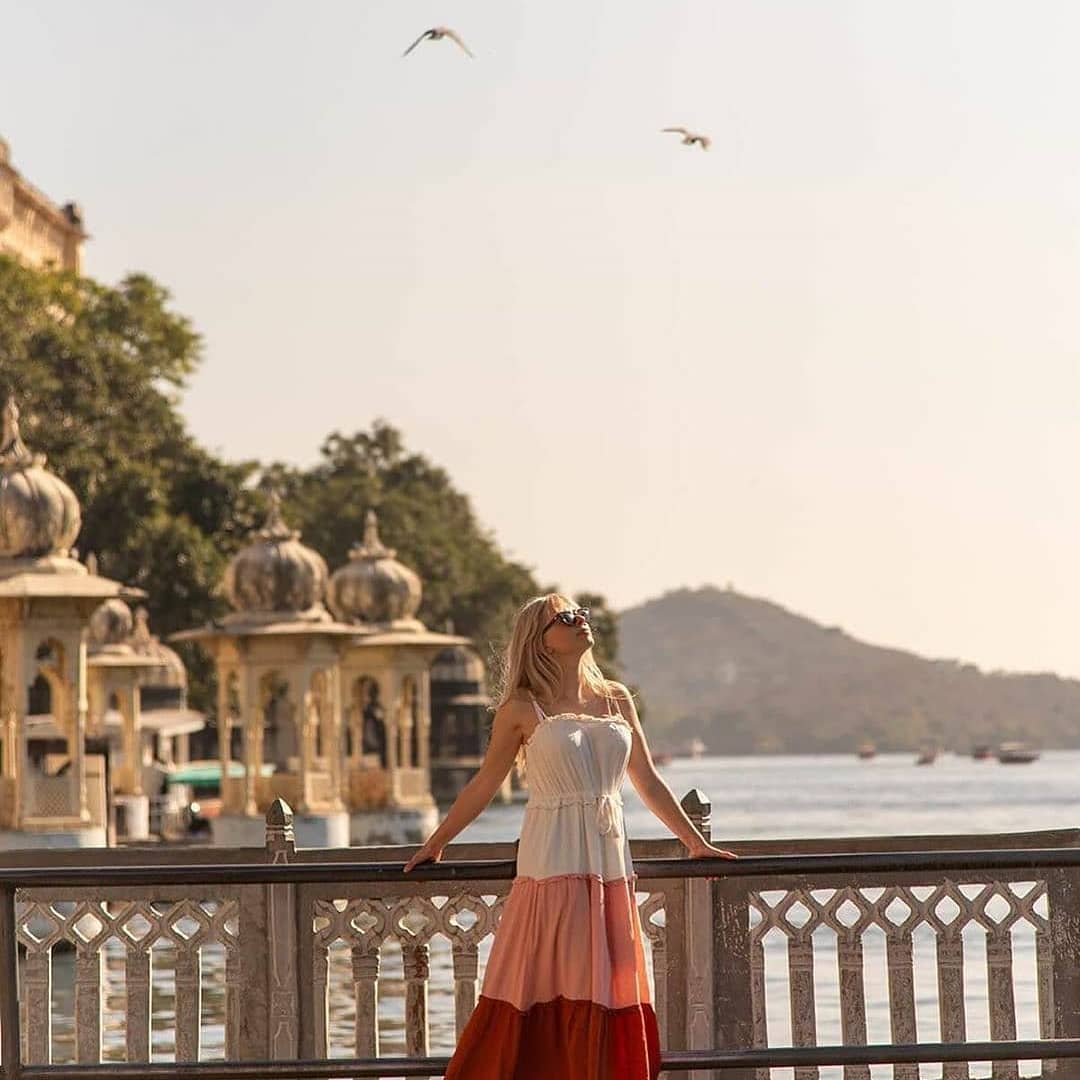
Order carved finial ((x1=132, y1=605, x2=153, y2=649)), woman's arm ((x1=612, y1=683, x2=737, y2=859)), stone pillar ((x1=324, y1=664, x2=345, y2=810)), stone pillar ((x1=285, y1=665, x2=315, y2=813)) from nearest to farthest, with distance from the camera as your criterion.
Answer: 1. woman's arm ((x1=612, y1=683, x2=737, y2=859))
2. stone pillar ((x1=285, y1=665, x2=315, y2=813))
3. stone pillar ((x1=324, y1=664, x2=345, y2=810))
4. carved finial ((x1=132, y1=605, x2=153, y2=649))

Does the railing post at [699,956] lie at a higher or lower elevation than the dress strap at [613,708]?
lower

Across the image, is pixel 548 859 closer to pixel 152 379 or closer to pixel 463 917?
pixel 463 917

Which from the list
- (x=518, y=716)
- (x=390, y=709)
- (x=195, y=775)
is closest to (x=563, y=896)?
(x=518, y=716)

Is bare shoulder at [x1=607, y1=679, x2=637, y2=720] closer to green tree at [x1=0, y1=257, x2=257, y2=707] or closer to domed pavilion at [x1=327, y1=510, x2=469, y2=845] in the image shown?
domed pavilion at [x1=327, y1=510, x2=469, y2=845]

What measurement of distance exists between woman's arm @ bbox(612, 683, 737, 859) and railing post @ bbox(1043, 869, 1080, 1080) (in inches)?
58.4

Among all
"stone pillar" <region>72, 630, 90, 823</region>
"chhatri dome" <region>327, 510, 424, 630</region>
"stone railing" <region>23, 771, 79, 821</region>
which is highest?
"chhatri dome" <region>327, 510, 424, 630</region>

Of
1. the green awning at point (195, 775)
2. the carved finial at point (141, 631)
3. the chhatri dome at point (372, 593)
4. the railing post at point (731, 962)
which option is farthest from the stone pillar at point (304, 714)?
the railing post at point (731, 962)

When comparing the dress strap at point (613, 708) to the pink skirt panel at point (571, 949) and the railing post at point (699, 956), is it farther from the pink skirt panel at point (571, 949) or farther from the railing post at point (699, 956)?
the railing post at point (699, 956)

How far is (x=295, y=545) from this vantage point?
138ft

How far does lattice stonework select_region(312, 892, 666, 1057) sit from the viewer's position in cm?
918

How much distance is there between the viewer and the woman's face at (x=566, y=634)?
27.0 feet

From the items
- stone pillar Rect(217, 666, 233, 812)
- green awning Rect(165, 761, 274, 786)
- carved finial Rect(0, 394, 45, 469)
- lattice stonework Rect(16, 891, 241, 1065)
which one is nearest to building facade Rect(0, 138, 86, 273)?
green awning Rect(165, 761, 274, 786)

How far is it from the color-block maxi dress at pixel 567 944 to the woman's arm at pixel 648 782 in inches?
4.6

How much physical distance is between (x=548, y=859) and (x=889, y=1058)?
1.30m
